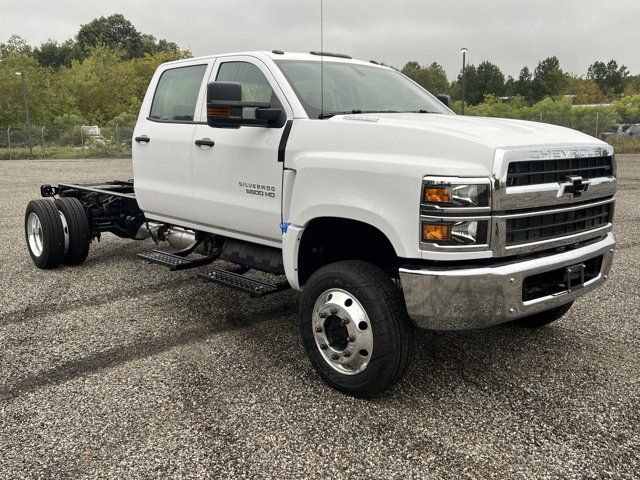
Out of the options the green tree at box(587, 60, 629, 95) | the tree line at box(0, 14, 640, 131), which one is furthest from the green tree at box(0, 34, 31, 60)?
the green tree at box(587, 60, 629, 95)

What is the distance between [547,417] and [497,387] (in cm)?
42

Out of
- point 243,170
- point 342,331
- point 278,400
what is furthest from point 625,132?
point 278,400

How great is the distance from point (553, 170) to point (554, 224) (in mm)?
306

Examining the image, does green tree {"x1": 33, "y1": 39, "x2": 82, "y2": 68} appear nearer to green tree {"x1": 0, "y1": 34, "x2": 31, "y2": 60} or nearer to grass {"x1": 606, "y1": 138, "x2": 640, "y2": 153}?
green tree {"x1": 0, "y1": 34, "x2": 31, "y2": 60}

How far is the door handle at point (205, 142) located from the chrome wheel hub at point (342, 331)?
1698 mm

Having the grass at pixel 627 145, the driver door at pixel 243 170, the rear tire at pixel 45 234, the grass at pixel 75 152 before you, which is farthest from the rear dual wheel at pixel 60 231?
the grass at pixel 75 152

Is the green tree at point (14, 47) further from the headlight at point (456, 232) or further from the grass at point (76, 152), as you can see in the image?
the headlight at point (456, 232)

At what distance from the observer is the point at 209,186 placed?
187 inches

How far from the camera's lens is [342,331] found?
141 inches

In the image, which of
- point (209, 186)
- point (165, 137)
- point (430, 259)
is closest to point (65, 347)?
point (209, 186)

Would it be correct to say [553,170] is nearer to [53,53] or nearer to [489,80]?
[489,80]

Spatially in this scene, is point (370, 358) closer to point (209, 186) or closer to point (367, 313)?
point (367, 313)

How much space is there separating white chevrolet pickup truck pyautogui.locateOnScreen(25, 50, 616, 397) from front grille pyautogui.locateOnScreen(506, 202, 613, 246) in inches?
0.4

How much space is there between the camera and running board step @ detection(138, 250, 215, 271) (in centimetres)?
512
